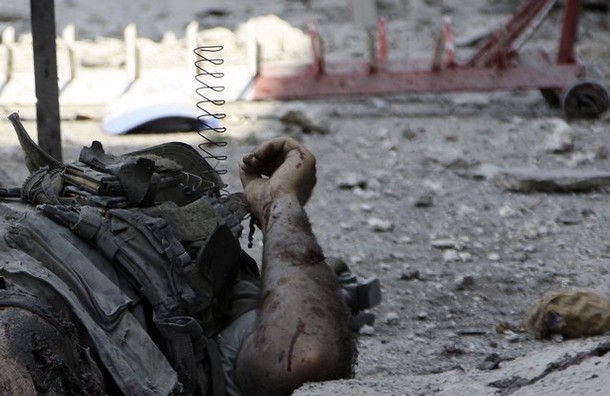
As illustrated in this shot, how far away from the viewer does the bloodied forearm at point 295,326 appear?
286 centimetres

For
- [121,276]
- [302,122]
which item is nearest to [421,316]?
[121,276]

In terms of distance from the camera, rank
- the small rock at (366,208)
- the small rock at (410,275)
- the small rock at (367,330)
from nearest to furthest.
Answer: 1. the small rock at (367,330)
2. the small rock at (410,275)
3. the small rock at (366,208)

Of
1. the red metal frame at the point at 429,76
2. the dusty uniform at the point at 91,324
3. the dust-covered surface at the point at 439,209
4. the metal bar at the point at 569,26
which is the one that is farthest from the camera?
the metal bar at the point at 569,26

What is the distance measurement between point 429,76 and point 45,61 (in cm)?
388

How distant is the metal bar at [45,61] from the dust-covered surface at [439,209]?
15.0 inches

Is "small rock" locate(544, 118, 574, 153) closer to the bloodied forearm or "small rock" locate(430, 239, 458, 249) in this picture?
"small rock" locate(430, 239, 458, 249)

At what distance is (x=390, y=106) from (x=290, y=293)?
547 centimetres

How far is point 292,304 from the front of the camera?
→ 2.95 meters

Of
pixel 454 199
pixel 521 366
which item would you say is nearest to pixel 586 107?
pixel 454 199

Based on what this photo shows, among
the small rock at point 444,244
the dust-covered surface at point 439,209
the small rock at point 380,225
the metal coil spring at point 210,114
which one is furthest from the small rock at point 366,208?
the metal coil spring at point 210,114

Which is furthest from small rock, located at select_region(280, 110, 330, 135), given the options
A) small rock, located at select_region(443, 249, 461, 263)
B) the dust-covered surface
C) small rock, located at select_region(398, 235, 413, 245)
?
small rock, located at select_region(443, 249, 461, 263)

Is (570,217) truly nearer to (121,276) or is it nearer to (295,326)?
(295,326)

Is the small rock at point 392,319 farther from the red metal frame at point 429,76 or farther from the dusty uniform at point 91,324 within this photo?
the red metal frame at point 429,76

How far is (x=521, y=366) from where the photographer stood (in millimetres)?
2984
